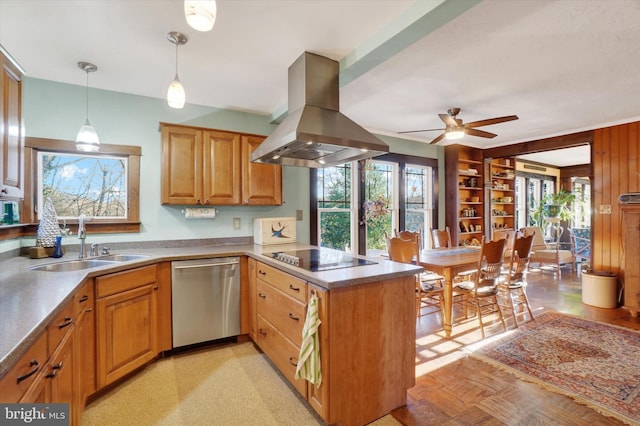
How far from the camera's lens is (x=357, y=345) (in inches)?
68.5

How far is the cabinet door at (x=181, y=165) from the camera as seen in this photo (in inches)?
115

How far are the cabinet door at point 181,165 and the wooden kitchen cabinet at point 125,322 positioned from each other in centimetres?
83

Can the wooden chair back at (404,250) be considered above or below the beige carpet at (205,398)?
above

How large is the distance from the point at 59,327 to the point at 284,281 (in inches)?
48.3

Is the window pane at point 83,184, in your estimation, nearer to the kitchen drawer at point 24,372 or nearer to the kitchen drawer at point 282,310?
the kitchen drawer at point 282,310

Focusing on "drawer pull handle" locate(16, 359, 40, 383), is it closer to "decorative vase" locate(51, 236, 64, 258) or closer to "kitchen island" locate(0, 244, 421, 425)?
"kitchen island" locate(0, 244, 421, 425)

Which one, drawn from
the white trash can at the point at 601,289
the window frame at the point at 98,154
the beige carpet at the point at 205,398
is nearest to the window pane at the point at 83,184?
the window frame at the point at 98,154

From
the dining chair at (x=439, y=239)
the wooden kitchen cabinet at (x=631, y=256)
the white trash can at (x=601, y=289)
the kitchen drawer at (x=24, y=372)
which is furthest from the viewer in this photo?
the dining chair at (x=439, y=239)

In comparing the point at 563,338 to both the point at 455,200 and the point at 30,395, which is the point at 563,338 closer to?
the point at 455,200

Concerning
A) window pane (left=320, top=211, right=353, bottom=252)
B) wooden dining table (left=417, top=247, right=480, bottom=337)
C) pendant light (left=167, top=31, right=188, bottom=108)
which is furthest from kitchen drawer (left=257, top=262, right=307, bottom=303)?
window pane (left=320, top=211, right=353, bottom=252)

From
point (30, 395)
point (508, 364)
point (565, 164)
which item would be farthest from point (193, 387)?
point (565, 164)

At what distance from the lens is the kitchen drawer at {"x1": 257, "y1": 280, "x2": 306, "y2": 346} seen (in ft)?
6.46

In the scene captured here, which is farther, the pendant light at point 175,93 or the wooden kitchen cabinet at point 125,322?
the wooden kitchen cabinet at point 125,322

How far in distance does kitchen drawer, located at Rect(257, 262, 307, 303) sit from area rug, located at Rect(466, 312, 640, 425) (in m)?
1.81
